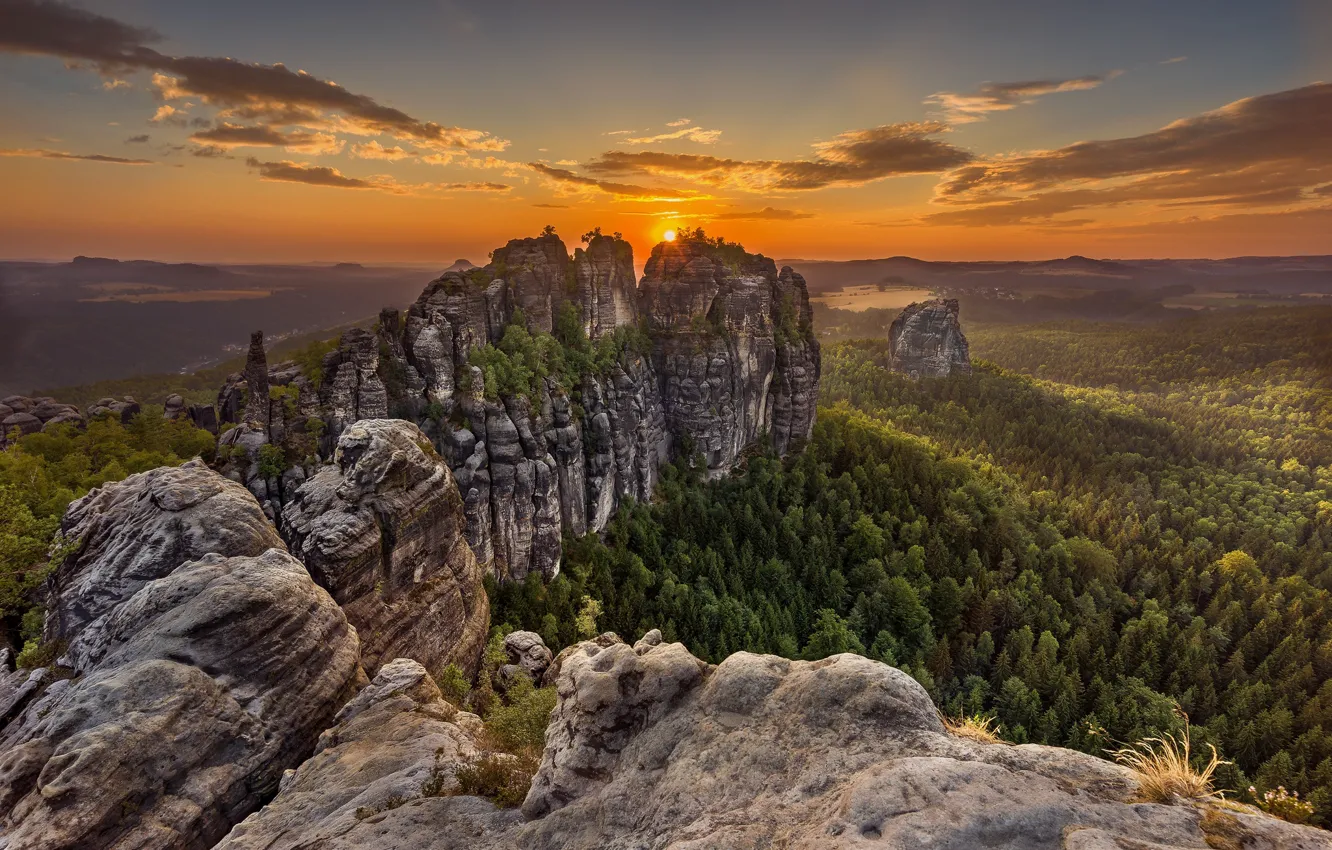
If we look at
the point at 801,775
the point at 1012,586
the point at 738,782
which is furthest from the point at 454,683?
the point at 1012,586

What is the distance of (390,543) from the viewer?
27719 mm

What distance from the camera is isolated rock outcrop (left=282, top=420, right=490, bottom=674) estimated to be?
84.2 feet

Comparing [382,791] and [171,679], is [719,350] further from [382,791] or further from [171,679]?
[382,791]

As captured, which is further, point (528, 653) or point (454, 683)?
point (528, 653)

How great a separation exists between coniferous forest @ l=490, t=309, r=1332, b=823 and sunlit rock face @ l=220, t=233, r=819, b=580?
552 centimetres

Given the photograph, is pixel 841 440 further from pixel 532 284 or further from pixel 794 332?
pixel 532 284

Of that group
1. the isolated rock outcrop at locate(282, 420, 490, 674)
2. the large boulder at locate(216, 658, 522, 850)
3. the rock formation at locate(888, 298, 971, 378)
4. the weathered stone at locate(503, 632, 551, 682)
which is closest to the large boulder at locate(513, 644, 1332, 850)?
the large boulder at locate(216, 658, 522, 850)

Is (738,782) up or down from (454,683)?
up

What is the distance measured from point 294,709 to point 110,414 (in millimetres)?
51861

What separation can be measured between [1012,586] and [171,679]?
256 feet

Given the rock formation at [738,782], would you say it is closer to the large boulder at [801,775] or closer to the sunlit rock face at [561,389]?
the large boulder at [801,775]

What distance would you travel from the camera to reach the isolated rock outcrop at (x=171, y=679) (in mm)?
13172

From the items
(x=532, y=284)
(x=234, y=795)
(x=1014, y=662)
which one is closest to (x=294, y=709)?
(x=234, y=795)

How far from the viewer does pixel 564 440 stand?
180ft
